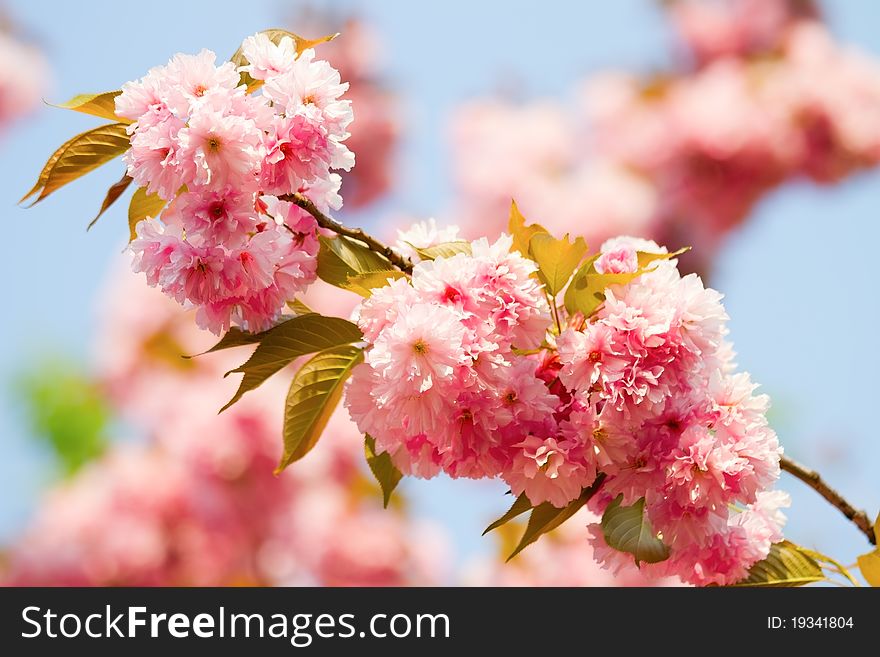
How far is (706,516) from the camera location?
764mm

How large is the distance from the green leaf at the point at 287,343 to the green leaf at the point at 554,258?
0.56ft

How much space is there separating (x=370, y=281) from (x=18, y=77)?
4550 mm

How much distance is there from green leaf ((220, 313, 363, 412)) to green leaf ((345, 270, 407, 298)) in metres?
0.05

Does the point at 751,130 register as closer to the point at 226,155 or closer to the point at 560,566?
the point at 560,566

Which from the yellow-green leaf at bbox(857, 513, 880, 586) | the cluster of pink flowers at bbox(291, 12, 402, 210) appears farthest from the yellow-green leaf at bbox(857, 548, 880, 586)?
the cluster of pink flowers at bbox(291, 12, 402, 210)

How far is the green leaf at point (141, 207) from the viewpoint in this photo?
2.73 ft

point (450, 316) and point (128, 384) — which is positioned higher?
point (128, 384)

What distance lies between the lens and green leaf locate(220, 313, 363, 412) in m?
0.80

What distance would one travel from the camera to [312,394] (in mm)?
884

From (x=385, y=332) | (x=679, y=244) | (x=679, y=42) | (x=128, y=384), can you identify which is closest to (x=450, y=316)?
(x=385, y=332)

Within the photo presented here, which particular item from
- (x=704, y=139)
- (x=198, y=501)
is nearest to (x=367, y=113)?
(x=704, y=139)

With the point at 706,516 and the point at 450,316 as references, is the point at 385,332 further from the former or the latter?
the point at 706,516

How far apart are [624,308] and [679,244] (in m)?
3.13
